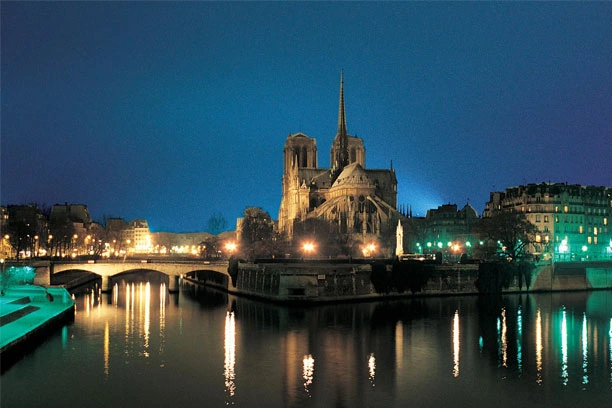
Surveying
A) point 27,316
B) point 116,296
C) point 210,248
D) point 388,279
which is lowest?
point 116,296

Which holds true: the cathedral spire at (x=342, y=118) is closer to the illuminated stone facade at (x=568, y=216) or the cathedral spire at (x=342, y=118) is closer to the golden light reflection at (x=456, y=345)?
the illuminated stone facade at (x=568, y=216)

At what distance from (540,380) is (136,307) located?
135 ft

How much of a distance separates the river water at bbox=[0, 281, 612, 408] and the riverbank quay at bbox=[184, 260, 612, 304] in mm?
2697

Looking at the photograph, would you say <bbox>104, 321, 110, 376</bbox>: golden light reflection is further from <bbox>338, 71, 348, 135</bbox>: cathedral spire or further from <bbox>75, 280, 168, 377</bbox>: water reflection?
<bbox>338, 71, 348, 135</bbox>: cathedral spire

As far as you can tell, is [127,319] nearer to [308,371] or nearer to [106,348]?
[106,348]

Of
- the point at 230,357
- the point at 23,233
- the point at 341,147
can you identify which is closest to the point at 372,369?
the point at 230,357

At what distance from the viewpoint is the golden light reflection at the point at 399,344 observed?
3844 centimetres

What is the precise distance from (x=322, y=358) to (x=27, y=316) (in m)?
21.1

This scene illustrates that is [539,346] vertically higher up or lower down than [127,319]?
lower down

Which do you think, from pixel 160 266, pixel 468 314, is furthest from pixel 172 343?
pixel 160 266

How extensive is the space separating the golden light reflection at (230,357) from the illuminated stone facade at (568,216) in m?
58.0

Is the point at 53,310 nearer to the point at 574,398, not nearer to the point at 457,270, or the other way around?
the point at 574,398

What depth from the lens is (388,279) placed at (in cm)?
7006

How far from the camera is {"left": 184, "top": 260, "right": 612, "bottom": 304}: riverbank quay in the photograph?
212 feet
